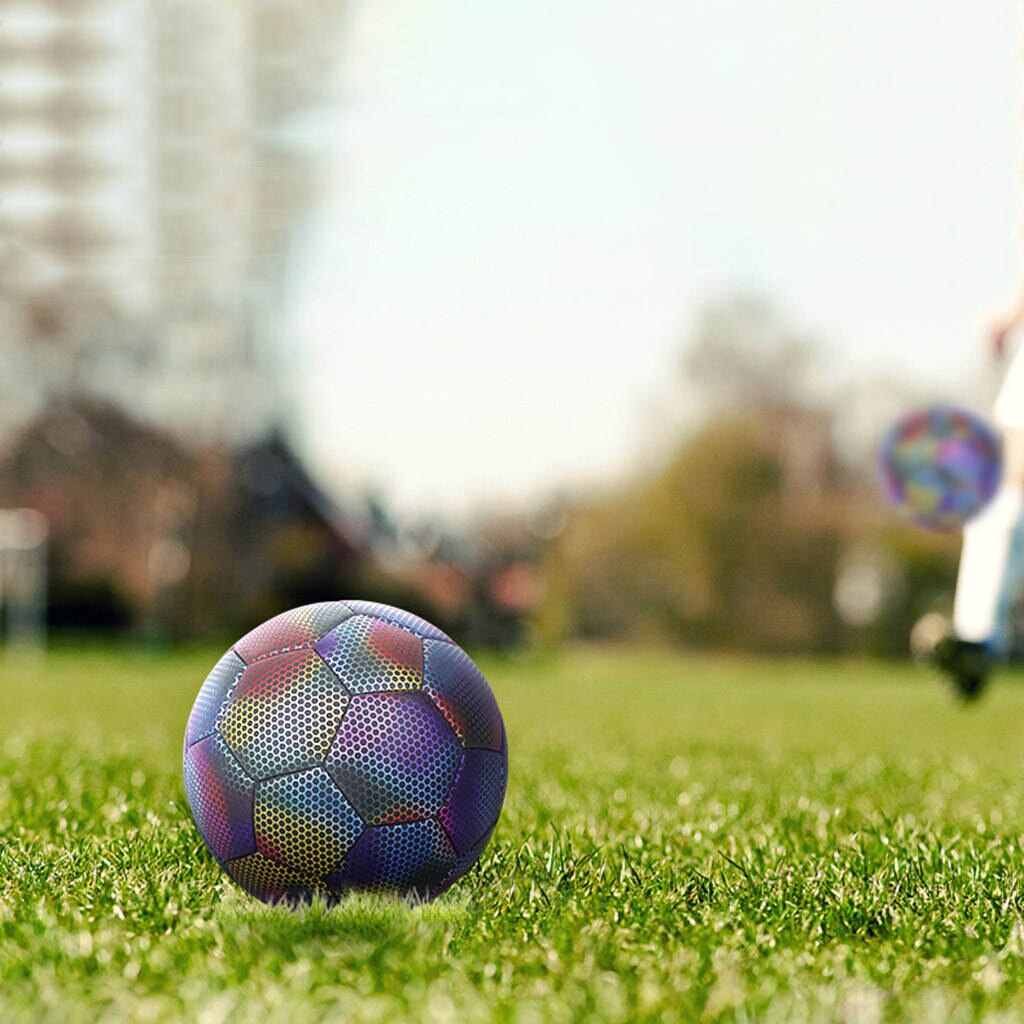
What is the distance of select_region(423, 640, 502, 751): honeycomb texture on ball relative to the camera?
318cm

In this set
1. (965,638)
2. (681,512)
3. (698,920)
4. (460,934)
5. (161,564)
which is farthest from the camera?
(681,512)

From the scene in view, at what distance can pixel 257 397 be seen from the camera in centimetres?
3138

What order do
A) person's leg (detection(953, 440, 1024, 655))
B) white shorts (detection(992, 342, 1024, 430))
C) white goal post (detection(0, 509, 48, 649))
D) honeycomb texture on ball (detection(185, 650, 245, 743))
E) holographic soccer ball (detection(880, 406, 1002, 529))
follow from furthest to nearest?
white goal post (detection(0, 509, 48, 649)), holographic soccer ball (detection(880, 406, 1002, 529)), person's leg (detection(953, 440, 1024, 655)), white shorts (detection(992, 342, 1024, 430)), honeycomb texture on ball (detection(185, 650, 245, 743))

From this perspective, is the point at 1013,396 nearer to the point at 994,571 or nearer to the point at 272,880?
the point at 994,571

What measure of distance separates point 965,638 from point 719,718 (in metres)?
4.86

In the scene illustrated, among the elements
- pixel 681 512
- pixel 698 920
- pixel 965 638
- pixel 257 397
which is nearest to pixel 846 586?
pixel 681 512

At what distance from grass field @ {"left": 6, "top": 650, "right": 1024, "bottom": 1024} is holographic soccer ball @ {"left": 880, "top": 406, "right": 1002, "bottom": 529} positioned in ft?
4.56

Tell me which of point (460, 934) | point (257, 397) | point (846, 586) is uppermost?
point (460, 934)

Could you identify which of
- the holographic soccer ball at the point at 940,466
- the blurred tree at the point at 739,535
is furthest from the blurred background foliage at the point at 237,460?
the holographic soccer ball at the point at 940,466

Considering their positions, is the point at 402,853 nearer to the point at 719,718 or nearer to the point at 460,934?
the point at 460,934

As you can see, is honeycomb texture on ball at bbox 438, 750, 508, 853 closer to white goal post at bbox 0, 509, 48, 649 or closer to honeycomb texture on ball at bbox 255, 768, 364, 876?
honeycomb texture on ball at bbox 255, 768, 364, 876

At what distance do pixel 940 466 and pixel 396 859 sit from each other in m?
5.04

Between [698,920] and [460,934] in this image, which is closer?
[460,934]

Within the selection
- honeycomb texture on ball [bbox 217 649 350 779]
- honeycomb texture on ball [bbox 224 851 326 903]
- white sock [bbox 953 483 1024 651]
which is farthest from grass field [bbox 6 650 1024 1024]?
white sock [bbox 953 483 1024 651]
